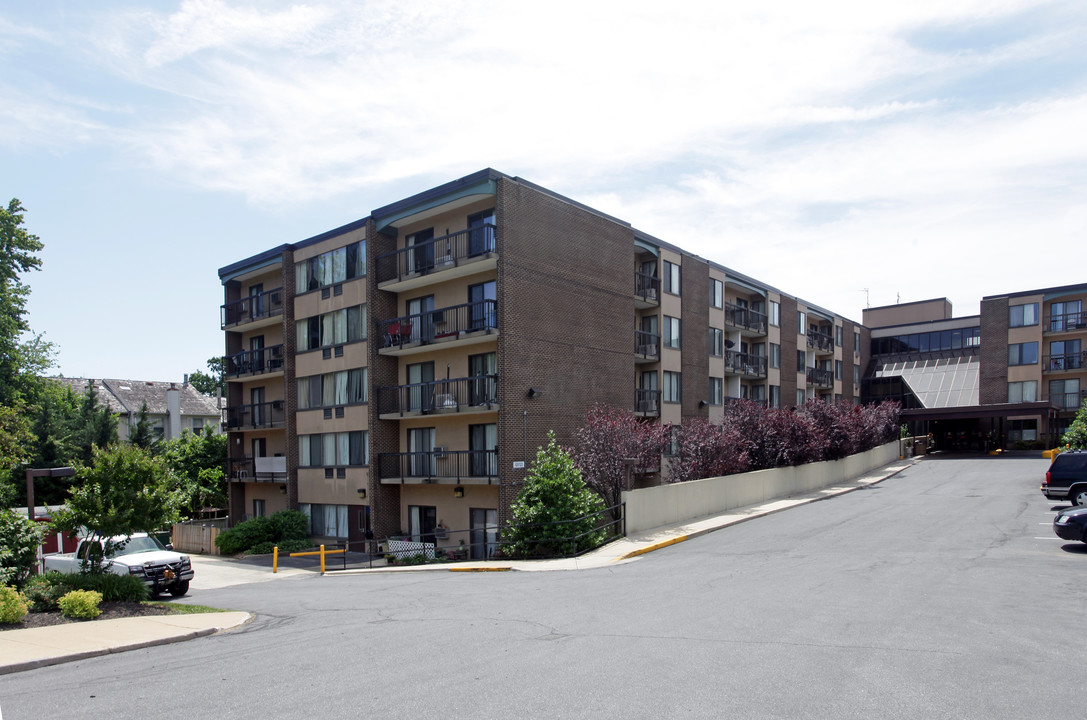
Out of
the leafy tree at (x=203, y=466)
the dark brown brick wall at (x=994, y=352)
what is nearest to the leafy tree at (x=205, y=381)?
the leafy tree at (x=203, y=466)

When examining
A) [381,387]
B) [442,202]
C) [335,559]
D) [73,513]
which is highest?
[442,202]

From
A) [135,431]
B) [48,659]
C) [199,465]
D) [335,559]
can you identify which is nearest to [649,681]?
[48,659]

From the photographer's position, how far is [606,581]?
1673cm

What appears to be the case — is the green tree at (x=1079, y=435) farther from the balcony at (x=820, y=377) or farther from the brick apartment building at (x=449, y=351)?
the balcony at (x=820, y=377)

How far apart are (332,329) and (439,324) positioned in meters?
6.93

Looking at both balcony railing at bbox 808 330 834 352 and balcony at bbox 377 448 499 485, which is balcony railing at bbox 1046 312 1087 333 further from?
balcony at bbox 377 448 499 485

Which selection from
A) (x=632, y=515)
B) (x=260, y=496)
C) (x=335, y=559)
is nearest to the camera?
(x=632, y=515)

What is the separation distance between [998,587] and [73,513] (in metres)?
18.5

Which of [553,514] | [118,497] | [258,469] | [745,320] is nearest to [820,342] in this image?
[745,320]

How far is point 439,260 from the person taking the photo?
29047mm

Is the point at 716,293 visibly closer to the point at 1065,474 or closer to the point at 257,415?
the point at 1065,474

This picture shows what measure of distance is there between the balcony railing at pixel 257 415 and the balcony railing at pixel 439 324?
9709 millimetres

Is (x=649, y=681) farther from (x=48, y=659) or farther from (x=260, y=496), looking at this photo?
(x=260, y=496)

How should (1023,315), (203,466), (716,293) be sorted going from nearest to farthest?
(716,293), (203,466), (1023,315)
